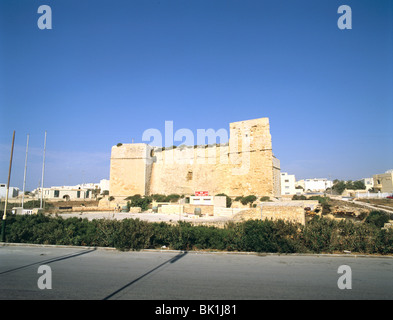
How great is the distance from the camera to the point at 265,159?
2403 cm

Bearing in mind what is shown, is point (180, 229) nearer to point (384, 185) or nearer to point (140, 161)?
point (140, 161)

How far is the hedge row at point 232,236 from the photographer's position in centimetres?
757

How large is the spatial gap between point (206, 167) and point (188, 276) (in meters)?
23.1

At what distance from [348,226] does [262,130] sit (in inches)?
667

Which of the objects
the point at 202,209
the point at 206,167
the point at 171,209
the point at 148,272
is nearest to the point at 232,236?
the point at 148,272

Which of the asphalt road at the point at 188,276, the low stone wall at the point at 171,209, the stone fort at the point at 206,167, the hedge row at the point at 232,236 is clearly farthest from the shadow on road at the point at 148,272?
the stone fort at the point at 206,167

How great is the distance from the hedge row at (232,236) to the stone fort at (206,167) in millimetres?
15819

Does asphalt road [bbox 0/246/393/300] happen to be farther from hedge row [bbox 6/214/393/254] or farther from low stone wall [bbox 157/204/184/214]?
low stone wall [bbox 157/204/184/214]

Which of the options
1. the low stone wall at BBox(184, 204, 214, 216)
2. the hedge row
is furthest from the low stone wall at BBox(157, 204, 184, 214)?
the hedge row

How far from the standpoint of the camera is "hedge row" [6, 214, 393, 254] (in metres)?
7.57

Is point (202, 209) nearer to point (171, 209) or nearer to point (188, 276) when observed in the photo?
point (171, 209)

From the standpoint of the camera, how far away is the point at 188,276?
17.2 feet

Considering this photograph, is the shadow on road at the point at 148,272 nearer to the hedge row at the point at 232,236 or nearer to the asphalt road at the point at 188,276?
the asphalt road at the point at 188,276
